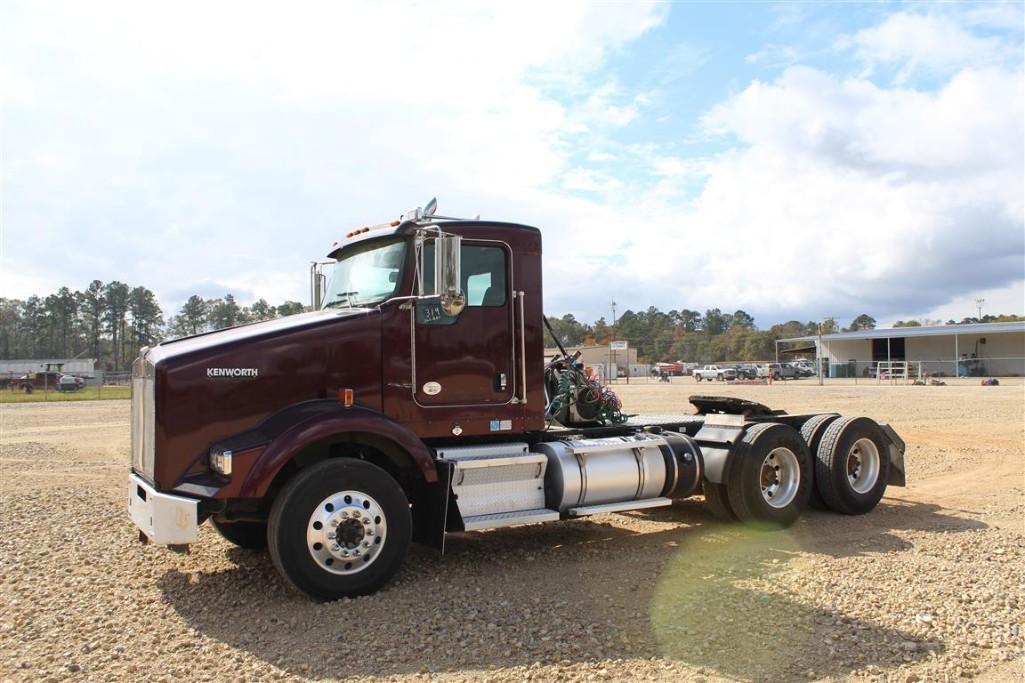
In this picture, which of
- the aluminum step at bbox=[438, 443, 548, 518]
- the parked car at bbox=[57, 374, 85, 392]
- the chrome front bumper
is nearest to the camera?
the chrome front bumper

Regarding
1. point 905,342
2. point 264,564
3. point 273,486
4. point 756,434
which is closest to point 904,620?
point 756,434

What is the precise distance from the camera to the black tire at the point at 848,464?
8.84m

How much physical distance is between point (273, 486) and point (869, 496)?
674cm

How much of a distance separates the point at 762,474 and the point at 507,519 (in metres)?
3.34

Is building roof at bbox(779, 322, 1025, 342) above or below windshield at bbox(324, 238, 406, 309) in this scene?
above

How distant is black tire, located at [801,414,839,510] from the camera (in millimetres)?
9070

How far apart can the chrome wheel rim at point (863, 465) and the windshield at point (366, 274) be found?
230 inches

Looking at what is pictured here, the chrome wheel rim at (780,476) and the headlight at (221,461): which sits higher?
the headlight at (221,461)

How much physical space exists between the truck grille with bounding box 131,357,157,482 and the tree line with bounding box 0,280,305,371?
374ft

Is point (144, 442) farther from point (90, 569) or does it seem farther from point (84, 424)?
point (84, 424)

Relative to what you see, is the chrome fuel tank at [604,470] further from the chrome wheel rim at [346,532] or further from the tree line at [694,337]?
the tree line at [694,337]

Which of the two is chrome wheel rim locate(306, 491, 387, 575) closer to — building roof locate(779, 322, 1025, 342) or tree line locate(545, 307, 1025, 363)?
building roof locate(779, 322, 1025, 342)

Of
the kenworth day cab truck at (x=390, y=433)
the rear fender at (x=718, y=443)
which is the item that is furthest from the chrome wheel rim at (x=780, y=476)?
the rear fender at (x=718, y=443)

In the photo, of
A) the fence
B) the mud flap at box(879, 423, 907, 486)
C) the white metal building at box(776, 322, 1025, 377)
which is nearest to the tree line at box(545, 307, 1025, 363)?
the white metal building at box(776, 322, 1025, 377)
